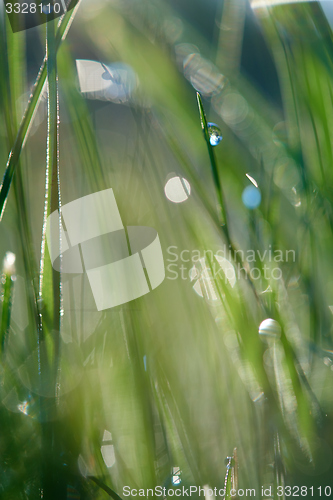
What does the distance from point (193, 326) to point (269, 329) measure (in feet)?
0.36

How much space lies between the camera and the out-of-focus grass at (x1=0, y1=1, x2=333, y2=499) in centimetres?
32

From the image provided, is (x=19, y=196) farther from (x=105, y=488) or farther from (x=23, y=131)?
(x=105, y=488)

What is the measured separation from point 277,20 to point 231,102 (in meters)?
0.12

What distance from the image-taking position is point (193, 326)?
436 millimetres

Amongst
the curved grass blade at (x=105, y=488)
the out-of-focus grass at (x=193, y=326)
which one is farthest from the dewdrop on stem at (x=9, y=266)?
the curved grass blade at (x=105, y=488)

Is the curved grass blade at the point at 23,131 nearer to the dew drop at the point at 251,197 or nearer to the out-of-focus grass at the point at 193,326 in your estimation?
the out-of-focus grass at the point at 193,326

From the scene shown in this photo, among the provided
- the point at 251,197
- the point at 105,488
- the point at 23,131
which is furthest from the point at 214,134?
the point at 105,488

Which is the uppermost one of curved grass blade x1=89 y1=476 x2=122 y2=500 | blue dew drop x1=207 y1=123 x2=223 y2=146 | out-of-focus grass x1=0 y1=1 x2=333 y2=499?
blue dew drop x1=207 y1=123 x2=223 y2=146

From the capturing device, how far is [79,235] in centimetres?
58

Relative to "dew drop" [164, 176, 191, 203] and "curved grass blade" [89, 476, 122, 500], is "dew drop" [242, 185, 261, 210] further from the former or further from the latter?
"curved grass blade" [89, 476, 122, 500]

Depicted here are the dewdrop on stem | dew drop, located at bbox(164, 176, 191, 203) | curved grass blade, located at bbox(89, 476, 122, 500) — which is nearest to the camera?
curved grass blade, located at bbox(89, 476, 122, 500)

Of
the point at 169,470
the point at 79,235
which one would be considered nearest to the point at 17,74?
the point at 79,235

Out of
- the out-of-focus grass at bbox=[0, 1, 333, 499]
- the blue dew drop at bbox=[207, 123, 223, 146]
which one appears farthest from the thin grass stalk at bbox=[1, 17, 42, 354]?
the blue dew drop at bbox=[207, 123, 223, 146]

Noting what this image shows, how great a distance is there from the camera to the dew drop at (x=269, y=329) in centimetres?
35
